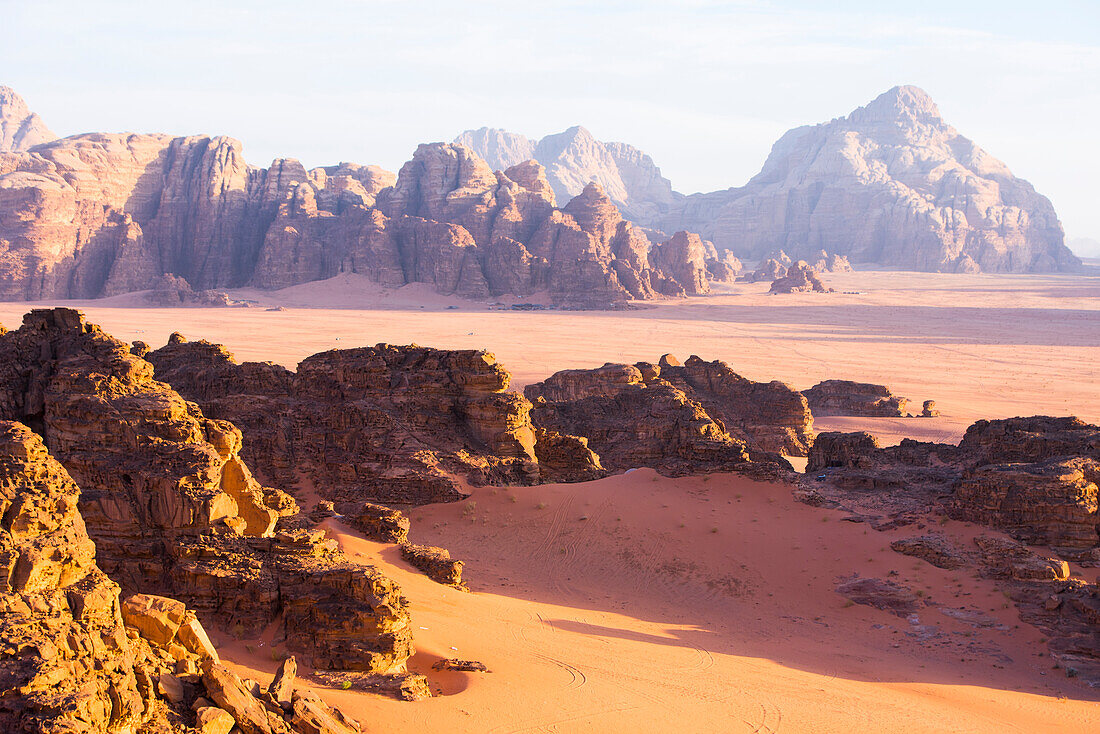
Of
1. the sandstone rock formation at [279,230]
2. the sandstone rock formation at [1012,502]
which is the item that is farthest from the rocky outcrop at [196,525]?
the sandstone rock formation at [279,230]

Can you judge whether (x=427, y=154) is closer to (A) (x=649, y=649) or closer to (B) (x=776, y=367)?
(B) (x=776, y=367)

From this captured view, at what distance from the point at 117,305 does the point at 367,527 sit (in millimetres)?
80000

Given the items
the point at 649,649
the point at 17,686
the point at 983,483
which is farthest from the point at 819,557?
the point at 17,686

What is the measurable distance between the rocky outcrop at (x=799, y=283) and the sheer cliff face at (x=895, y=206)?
41294mm

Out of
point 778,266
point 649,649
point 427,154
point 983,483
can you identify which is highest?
point 427,154

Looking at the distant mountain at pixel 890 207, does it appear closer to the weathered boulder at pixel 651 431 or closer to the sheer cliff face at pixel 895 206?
the sheer cliff face at pixel 895 206

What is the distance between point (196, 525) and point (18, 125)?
185 m

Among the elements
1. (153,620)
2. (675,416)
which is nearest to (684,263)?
(675,416)

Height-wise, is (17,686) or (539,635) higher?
(17,686)

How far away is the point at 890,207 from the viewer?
504ft

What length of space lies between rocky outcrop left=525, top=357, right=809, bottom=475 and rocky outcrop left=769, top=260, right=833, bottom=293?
75.4 meters

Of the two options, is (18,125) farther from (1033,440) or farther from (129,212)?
(1033,440)

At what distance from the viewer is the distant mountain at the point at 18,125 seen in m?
159

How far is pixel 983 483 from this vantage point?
1666 cm
